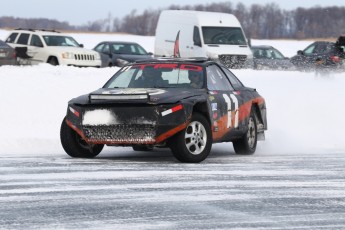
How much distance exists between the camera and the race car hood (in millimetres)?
11875

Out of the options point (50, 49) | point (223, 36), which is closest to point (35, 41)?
point (50, 49)

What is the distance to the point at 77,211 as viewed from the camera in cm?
795

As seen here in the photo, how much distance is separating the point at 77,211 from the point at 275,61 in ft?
91.5

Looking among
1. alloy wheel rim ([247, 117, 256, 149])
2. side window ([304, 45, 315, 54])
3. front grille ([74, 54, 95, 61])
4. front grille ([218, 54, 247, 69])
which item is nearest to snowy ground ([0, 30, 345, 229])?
alloy wheel rim ([247, 117, 256, 149])

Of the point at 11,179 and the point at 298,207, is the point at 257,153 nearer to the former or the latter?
the point at 11,179

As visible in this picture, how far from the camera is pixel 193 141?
1198 cm

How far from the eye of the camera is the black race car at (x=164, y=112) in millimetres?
11812

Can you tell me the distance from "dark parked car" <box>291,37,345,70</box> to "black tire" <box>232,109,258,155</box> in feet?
53.9

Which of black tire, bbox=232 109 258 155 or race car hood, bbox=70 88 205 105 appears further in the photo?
black tire, bbox=232 109 258 155

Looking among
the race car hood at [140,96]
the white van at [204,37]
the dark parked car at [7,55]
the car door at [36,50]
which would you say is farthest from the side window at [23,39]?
the race car hood at [140,96]

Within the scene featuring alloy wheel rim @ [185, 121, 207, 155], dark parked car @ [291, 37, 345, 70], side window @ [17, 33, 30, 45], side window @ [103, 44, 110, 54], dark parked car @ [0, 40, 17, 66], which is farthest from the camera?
side window @ [103, 44, 110, 54]

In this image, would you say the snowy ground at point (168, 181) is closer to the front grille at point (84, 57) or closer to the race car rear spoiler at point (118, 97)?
the race car rear spoiler at point (118, 97)

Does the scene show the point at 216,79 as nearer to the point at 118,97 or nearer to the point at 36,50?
the point at 118,97

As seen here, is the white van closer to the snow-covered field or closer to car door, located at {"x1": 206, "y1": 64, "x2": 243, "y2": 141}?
the snow-covered field
